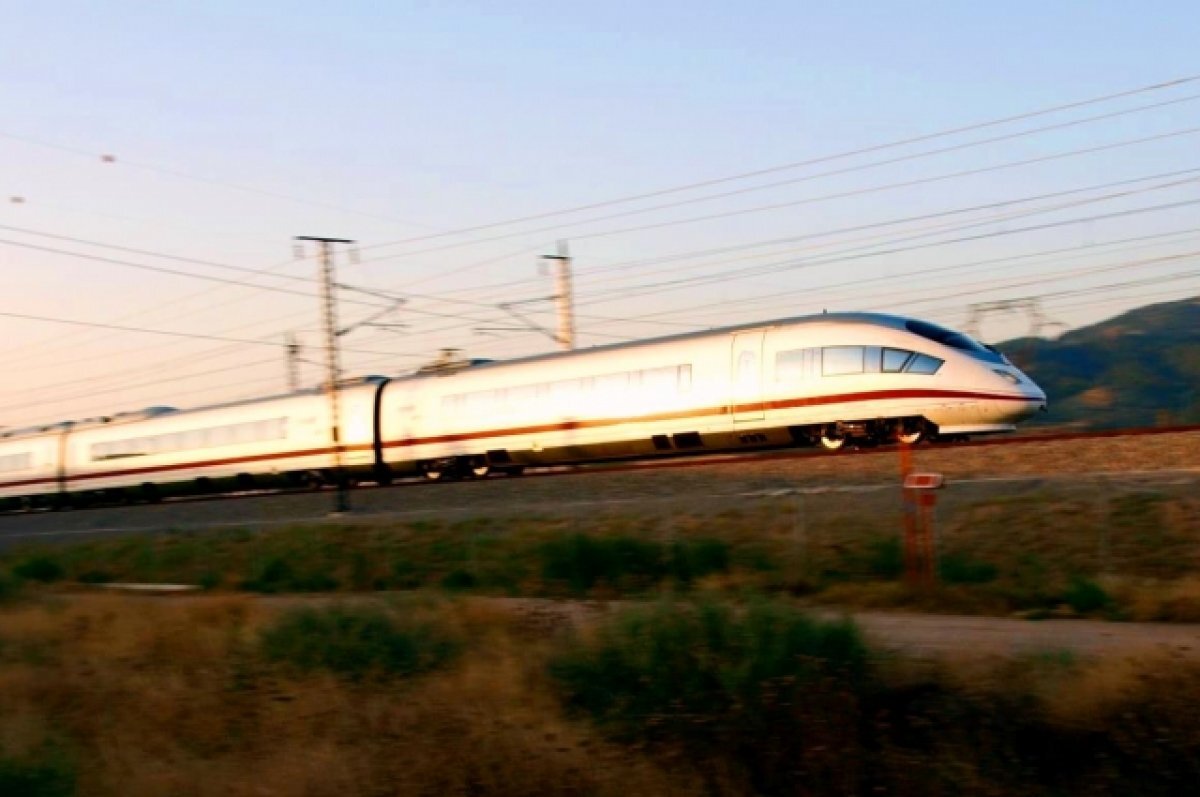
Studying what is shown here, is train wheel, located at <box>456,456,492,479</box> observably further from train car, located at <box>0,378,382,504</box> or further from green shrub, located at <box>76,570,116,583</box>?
green shrub, located at <box>76,570,116,583</box>

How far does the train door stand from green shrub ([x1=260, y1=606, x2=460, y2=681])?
57.8ft

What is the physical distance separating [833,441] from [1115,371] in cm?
6262

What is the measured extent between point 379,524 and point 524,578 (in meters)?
7.44

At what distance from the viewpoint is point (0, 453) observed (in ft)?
205

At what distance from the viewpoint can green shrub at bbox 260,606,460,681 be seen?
1350cm

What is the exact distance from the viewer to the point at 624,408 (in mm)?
34469

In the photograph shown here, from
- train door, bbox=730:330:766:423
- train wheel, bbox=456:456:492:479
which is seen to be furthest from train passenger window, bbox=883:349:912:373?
train wheel, bbox=456:456:492:479

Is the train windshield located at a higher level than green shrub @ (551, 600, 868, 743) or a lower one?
higher

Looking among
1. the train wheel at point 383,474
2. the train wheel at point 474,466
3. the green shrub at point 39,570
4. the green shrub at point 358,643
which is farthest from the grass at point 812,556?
the train wheel at point 383,474

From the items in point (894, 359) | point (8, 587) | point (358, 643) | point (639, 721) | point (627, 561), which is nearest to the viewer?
point (639, 721)

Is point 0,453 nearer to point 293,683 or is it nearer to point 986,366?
point 986,366

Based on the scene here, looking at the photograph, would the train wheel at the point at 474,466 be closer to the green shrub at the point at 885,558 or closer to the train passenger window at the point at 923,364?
the train passenger window at the point at 923,364

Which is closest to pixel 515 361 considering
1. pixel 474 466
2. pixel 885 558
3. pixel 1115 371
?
pixel 474 466

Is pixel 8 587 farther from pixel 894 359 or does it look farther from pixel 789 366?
pixel 894 359
